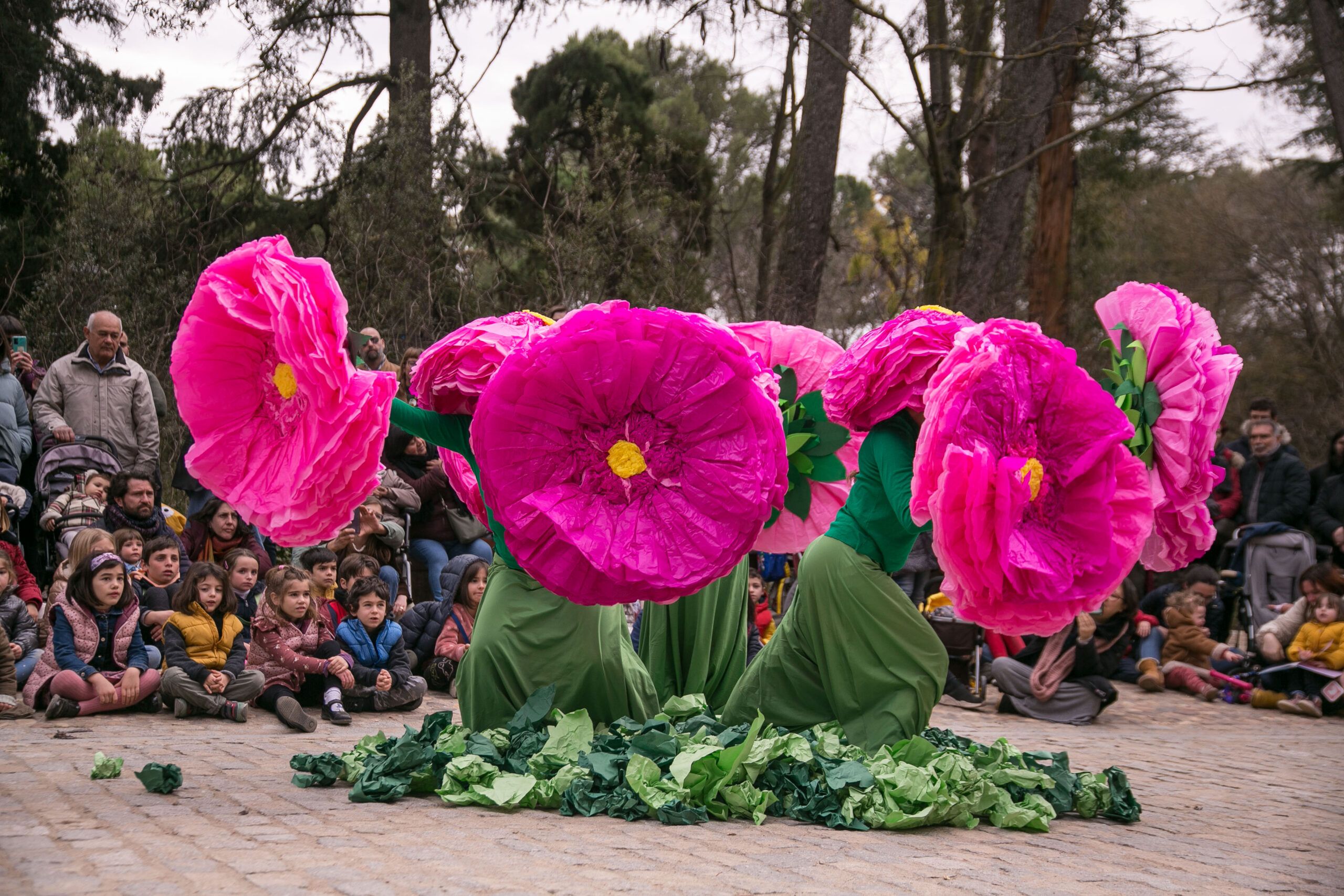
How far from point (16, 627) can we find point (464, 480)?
3567 mm

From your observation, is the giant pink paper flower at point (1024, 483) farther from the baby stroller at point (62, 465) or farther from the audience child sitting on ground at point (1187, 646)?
the audience child sitting on ground at point (1187, 646)

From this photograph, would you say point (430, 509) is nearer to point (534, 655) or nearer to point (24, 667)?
point (24, 667)

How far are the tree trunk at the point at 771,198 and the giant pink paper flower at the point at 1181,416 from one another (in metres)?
9.29

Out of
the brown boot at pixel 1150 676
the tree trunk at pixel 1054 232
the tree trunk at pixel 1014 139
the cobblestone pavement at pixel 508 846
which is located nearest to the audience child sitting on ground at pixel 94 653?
the cobblestone pavement at pixel 508 846

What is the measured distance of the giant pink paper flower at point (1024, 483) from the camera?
3.33m

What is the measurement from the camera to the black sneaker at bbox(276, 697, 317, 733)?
591 cm

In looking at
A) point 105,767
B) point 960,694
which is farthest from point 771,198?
point 105,767

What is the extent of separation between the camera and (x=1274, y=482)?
9836 millimetres

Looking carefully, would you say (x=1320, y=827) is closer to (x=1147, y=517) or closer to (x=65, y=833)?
(x=1147, y=517)

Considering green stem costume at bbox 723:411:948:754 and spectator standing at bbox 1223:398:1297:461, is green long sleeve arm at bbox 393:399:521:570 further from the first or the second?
spectator standing at bbox 1223:398:1297:461

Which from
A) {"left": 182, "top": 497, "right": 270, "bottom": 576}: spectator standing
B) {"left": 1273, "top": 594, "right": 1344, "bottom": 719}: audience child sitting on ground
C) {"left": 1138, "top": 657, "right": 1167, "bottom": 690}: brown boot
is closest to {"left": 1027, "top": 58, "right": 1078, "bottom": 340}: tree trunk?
{"left": 1138, "top": 657, "right": 1167, "bottom": 690}: brown boot

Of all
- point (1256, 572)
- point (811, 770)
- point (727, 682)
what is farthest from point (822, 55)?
point (811, 770)

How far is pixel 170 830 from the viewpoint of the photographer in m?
3.30

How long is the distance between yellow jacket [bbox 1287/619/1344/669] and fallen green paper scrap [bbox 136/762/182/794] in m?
7.83
